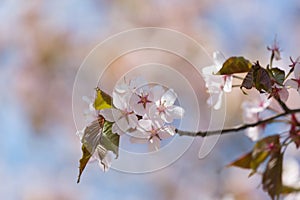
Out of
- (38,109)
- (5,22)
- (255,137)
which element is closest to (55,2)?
(5,22)

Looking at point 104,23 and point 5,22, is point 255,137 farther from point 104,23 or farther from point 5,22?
point 5,22

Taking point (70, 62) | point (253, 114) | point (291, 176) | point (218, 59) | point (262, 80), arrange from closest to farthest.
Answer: point (262, 80), point (218, 59), point (253, 114), point (291, 176), point (70, 62)

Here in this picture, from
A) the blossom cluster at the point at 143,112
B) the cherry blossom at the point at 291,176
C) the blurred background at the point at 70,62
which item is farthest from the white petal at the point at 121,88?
the blurred background at the point at 70,62

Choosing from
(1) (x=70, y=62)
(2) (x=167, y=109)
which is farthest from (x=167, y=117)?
(1) (x=70, y=62)

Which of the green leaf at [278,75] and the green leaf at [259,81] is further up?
the green leaf at [278,75]

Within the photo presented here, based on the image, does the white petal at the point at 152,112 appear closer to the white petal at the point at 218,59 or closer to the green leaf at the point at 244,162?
the white petal at the point at 218,59

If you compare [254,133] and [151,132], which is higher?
[254,133]

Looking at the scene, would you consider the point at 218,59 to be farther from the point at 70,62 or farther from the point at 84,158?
the point at 70,62
